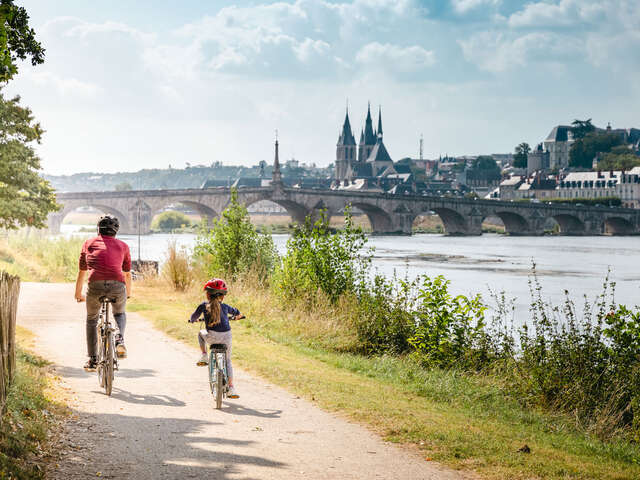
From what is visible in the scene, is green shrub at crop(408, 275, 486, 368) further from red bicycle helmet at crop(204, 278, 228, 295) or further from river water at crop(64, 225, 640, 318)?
river water at crop(64, 225, 640, 318)

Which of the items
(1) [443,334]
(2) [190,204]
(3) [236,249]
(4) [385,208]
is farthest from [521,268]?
(2) [190,204]

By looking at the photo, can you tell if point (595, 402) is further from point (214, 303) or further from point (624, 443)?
point (214, 303)

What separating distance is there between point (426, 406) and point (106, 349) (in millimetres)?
3082

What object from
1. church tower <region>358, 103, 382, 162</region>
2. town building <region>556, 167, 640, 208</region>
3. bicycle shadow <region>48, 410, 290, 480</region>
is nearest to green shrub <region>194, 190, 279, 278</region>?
bicycle shadow <region>48, 410, 290, 480</region>

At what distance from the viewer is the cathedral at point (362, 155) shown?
6693 inches

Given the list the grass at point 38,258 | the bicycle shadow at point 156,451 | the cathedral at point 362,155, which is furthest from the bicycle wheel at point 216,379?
the cathedral at point 362,155

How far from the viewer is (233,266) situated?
20.1m

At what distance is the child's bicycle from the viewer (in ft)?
23.5

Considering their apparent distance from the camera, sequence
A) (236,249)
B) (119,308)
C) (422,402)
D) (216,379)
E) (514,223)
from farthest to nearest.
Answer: (514,223) → (236,249) → (422,402) → (119,308) → (216,379)

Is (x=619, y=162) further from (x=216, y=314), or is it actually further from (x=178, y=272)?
(x=216, y=314)

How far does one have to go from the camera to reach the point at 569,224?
95188 mm

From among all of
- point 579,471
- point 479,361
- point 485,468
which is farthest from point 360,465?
point 479,361

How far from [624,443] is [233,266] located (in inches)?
514

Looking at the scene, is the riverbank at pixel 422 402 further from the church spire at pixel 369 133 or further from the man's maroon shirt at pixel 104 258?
the church spire at pixel 369 133
